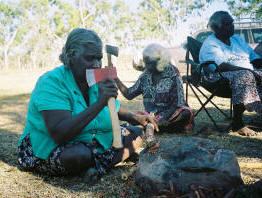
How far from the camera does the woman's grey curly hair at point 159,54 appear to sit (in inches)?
142

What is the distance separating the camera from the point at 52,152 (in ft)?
7.34

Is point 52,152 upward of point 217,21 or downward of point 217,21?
downward

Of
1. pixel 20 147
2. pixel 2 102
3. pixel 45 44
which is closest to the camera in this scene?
pixel 20 147

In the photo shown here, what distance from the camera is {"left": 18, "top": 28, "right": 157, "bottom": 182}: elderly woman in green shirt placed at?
6.71 feet

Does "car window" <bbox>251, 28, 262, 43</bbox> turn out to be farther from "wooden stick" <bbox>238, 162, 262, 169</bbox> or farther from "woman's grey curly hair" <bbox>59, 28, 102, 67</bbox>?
"woman's grey curly hair" <bbox>59, 28, 102, 67</bbox>

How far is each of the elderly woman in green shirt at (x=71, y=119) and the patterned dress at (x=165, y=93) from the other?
1.46m

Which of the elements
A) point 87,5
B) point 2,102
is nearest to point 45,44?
point 87,5

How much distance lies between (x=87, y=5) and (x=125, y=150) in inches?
1134

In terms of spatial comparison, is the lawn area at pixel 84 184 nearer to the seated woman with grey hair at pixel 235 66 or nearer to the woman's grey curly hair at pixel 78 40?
the seated woman with grey hair at pixel 235 66

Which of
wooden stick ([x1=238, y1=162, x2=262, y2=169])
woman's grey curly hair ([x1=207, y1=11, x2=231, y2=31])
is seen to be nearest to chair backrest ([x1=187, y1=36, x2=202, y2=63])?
woman's grey curly hair ([x1=207, y1=11, x2=231, y2=31])

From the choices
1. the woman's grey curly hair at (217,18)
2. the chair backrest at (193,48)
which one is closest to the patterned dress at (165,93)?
the woman's grey curly hair at (217,18)

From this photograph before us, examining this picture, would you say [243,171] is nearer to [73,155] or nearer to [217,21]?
[73,155]

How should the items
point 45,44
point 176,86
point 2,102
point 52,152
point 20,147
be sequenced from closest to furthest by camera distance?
point 52,152, point 20,147, point 176,86, point 2,102, point 45,44

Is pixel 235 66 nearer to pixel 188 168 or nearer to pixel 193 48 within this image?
pixel 193 48
